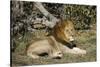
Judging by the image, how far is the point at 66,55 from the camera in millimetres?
1926

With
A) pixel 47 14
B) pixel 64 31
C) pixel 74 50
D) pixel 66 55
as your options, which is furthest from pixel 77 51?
pixel 47 14

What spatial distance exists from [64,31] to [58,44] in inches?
6.2

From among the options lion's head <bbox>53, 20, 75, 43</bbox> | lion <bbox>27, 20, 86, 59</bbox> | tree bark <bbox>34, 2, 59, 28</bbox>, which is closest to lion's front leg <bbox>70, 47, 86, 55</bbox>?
lion <bbox>27, 20, 86, 59</bbox>

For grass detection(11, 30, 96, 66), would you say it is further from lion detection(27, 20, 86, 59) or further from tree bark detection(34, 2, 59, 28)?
tree bark detection(34, 2, 59, 28)

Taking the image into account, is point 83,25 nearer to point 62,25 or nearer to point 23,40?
point 62,25

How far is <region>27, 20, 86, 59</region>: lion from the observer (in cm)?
184

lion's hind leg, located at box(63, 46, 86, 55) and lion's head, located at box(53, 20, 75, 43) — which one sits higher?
lion's head, located at box(53, 20, 75, 43)

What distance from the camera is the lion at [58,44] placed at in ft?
6.02

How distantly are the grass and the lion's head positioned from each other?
0.10m

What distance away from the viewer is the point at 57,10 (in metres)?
1.91

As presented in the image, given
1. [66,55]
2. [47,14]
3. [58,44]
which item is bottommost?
[66,55]

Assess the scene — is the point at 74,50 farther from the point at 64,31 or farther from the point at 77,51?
the point at 64,31

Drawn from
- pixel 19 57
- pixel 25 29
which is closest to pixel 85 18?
pixel 25 29

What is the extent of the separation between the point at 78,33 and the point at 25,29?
59 cm
